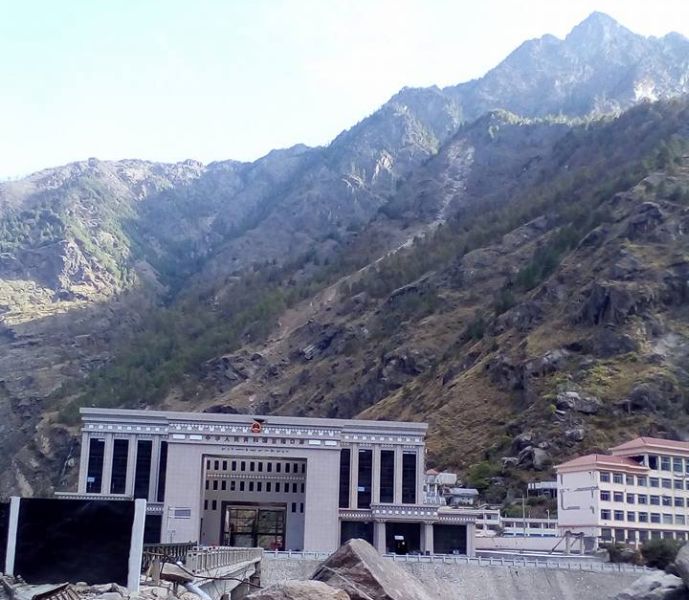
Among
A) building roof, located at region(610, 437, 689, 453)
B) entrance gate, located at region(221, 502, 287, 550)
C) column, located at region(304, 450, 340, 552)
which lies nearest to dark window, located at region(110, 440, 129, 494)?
entrance gate, located at region(221, 502, 287, 550)

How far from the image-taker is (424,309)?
112 m

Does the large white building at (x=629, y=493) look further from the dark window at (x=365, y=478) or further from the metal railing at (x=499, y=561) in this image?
the dark window at (x=365, y=478)

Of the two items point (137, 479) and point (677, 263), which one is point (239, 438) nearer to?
point (137, 479)

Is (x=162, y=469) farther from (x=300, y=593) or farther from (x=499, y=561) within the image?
(x=300, y=593)

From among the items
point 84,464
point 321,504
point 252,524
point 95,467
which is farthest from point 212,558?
point 252,524

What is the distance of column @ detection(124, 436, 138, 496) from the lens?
Result: 57594mm

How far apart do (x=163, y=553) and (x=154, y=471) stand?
38.3 metres

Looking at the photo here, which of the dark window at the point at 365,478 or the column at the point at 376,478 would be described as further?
the dark window at the point at 365,478

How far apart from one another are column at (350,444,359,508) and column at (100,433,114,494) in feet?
51.6

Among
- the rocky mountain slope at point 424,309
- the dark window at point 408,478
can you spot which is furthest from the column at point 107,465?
the rocky mountain slope at point 424,309

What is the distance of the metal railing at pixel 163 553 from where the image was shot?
65.8 ft

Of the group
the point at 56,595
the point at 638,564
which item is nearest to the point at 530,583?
the point at 638,564

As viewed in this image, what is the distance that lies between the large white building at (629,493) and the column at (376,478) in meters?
12.4

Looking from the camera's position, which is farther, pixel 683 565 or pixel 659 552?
pixel 659 552
